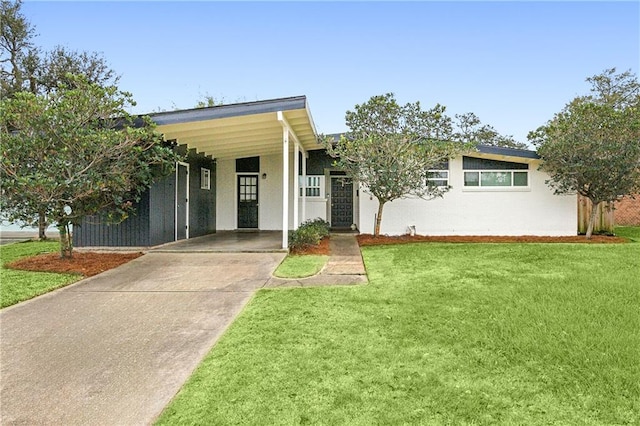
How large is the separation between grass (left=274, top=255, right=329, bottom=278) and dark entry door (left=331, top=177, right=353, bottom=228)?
5832 mm

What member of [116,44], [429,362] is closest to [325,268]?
[429,362]

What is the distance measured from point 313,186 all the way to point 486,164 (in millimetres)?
5426

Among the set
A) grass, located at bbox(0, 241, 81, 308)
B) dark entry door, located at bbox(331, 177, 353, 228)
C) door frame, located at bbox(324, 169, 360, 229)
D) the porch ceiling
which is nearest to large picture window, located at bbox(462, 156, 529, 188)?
door frame, located at bbox(324, 169, 360, 229)

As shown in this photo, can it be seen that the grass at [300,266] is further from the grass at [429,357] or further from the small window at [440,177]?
the small window at [440,177]

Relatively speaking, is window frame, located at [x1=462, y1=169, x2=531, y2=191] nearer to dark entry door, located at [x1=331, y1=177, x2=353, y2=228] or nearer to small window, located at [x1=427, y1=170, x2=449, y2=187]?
small window, located at [x1=427, y1=170, x2=449, y2=187]

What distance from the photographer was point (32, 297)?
190 inches

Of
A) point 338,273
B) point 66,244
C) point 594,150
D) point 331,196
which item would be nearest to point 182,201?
point 66,244

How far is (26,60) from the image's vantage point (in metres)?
12.9

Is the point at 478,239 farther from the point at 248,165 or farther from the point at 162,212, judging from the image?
the point at 162,212

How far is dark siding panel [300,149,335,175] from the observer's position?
12.8 m

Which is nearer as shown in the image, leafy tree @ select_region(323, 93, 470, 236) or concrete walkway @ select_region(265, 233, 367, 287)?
concrete walkway @ select_region(265, 233, 367, 287)

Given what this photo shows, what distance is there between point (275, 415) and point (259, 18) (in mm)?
12967

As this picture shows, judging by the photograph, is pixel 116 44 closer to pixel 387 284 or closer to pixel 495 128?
pixel 387 284

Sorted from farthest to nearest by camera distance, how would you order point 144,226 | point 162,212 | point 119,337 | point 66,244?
point 162,212 < point 144,226 < point 66,244 < point 119,337
